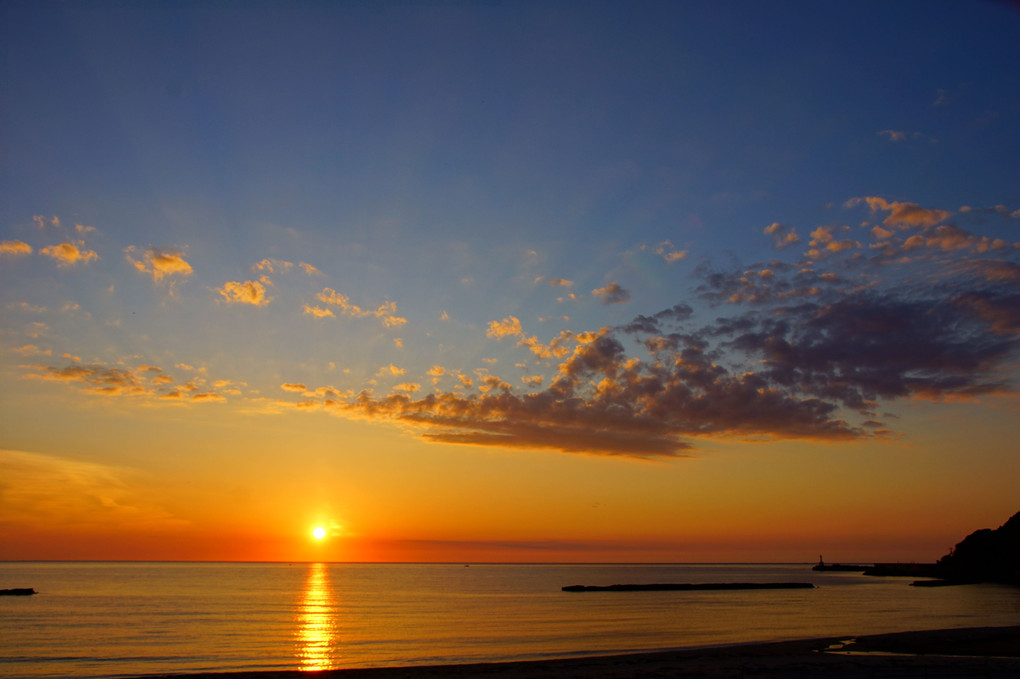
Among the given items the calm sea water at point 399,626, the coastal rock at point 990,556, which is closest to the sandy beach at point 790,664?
the calm sea water at point 399,626

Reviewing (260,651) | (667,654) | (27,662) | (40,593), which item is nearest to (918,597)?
(667,654)

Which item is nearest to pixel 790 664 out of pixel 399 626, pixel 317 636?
pixel 317 636

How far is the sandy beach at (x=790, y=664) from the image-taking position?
31641 millimetres

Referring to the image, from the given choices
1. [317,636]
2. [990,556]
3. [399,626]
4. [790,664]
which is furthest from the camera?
[990,556]

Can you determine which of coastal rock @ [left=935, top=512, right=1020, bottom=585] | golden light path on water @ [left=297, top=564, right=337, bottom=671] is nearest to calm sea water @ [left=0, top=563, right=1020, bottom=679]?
golden light path on water @ [left=297, top=564, right=337, bottom=671]

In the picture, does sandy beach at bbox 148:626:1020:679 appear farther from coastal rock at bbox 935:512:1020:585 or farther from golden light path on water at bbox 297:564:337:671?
coastal rock at bbox 935:512:1020:585

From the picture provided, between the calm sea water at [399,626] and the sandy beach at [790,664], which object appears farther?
the calm sea water at [399,626]

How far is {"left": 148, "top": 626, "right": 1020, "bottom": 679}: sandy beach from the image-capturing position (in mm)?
31641

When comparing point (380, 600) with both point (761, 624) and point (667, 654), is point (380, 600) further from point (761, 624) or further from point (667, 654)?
point (667, 654)

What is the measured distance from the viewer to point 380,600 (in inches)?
4267

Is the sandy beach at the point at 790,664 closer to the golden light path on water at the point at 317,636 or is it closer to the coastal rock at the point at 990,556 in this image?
the golden light path on water at the point at 317,636

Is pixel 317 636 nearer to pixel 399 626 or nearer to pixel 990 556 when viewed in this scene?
pixel 399 626

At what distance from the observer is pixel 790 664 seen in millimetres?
35438

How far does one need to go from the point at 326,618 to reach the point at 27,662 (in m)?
37.0
